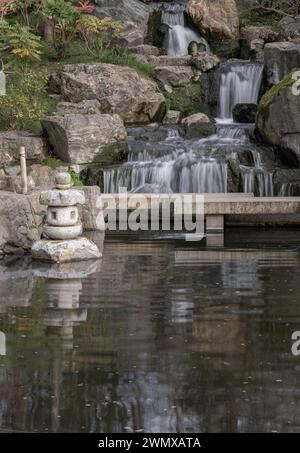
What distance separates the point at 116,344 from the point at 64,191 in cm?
550

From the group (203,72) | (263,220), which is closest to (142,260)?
(263,220)

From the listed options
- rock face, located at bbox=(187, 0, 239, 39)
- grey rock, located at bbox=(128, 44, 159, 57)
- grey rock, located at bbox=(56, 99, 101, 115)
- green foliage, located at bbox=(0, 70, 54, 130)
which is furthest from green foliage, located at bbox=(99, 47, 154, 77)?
rock face, located at bbox=(187, 0, 239, 39)

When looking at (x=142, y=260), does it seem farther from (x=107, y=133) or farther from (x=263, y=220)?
(x=107, y=133)

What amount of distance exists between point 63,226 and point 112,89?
9.86 m

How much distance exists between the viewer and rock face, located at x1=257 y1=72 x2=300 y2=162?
20281 millimetres

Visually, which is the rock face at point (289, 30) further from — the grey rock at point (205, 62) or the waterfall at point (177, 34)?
the grey rock at point (205, 62)

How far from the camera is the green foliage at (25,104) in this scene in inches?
845

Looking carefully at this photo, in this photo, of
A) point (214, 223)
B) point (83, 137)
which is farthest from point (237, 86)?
point (214, 223)

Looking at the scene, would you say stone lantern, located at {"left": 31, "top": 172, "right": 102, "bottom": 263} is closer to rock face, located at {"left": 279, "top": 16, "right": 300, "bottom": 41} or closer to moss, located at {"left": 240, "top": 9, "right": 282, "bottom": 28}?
rock face, located at {"left": 279, "top": 16, "right": 300, "bottom": 41}

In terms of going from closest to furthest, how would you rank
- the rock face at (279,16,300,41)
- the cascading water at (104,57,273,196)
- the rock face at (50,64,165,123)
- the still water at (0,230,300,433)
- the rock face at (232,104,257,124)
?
1. the still water at (0,230,300,433)
2. the cascading water at (104,57,273,196)
3. the rock face at (50,64,165,123)
4. the rock face at (232,104,257,124)
5. the rock face at (279,16,300,41)

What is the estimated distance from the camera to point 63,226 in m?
14.1

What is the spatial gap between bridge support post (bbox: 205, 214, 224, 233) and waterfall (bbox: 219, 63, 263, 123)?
7.82 m

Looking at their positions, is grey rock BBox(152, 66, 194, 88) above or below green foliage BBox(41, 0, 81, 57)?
below

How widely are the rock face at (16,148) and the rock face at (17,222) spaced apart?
5394 millimetres
